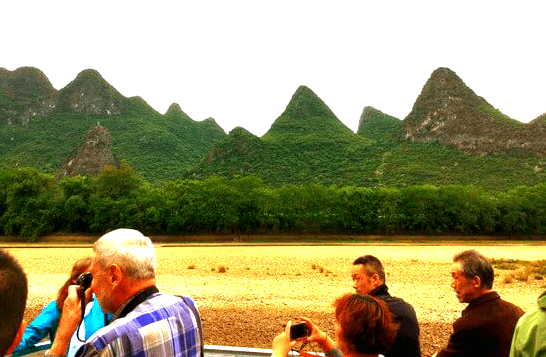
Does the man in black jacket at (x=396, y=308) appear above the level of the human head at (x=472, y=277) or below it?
below

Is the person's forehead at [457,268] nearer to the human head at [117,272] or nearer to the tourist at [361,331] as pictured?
the tourist at [361,331]

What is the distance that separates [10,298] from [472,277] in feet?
10.1

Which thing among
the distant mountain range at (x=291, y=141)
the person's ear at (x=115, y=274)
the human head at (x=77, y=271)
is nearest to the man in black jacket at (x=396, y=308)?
the person's ear at (x=115, y=274)

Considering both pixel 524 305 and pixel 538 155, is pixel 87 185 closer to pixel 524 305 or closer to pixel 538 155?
pixel 524 305

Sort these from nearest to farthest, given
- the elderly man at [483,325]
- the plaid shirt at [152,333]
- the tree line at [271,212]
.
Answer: the plaid shirt at [152,333]
the elderly man at [483,325]
the tree line at [271,212]

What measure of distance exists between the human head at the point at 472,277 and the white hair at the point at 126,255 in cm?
241

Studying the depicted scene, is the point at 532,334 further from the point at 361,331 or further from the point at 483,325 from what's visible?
the point at 483,325

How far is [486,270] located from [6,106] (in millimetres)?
187453

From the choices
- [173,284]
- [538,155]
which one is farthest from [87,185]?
[538,155]

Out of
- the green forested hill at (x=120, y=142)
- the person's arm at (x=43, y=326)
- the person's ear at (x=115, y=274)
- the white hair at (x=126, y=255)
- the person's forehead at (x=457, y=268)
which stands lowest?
the person's arm at (x=43, y=326)

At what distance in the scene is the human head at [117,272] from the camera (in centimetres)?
222

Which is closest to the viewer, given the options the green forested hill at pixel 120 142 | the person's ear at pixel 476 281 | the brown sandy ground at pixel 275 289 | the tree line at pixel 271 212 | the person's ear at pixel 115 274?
the person's ear at pixel 115 274

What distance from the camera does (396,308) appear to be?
3543 mm

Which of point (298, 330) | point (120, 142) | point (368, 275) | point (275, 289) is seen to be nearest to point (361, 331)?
point (298, 330)
